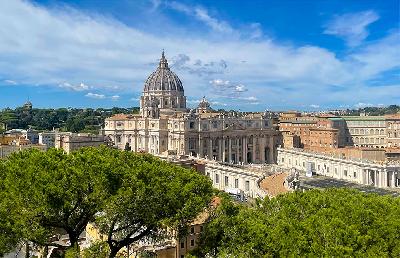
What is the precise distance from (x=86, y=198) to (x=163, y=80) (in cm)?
7399

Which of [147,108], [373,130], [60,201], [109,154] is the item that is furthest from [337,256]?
[373,130]

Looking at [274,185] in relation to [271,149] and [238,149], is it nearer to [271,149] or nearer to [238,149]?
[238,149]

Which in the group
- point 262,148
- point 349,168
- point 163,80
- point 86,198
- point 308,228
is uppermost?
point 163,80

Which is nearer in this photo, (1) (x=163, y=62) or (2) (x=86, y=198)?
(2) (x=86, y=198)

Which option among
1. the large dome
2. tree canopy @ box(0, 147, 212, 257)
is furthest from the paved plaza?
tree canopy @ box(0, 147, 212, 257)

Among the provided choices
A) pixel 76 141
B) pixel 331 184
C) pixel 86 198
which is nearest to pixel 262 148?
pixel 331 184

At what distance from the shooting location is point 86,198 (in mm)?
18547

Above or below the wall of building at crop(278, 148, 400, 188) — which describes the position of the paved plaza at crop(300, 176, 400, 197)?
below

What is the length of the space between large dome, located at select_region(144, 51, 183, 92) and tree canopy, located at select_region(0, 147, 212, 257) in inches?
2757

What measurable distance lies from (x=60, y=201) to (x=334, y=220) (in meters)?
10.4

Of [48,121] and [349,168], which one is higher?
[48,121]

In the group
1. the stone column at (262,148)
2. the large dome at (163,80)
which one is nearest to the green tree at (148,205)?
the stone column at (262,148)

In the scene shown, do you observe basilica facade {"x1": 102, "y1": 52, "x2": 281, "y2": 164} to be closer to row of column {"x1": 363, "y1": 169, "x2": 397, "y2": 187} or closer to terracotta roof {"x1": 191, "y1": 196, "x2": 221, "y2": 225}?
row of column {"x1": 363, "y1": 169, "x2": 397, "y2": 187}

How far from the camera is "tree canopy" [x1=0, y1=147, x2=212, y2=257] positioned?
17959mm
